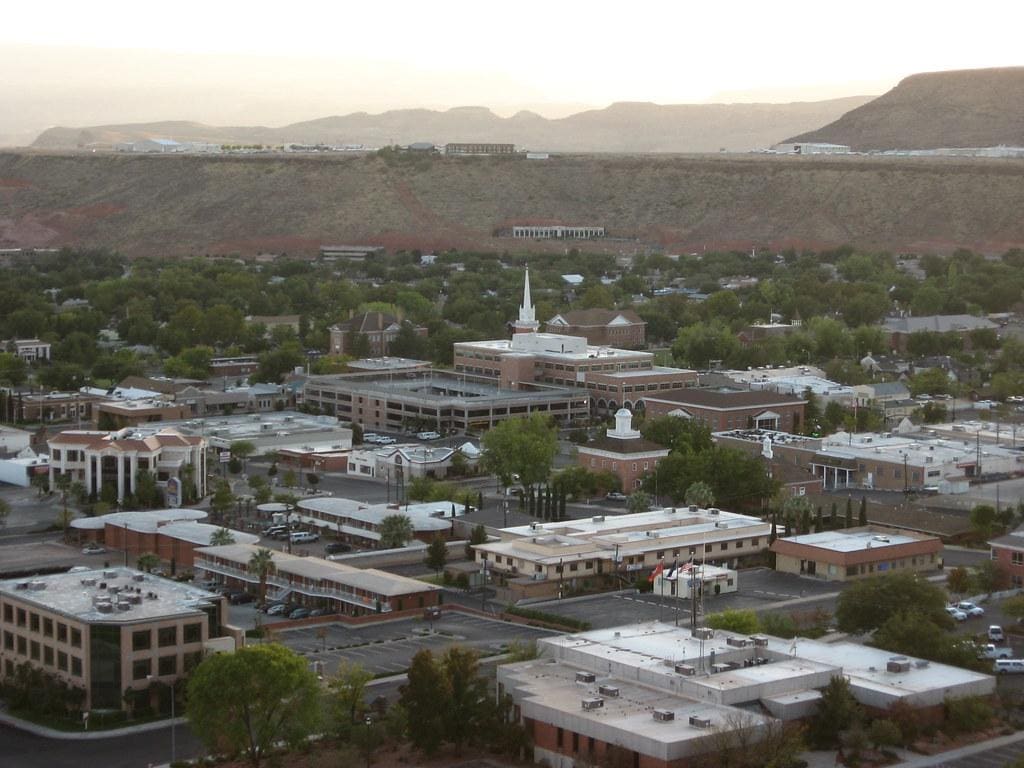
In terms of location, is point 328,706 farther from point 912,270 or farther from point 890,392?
point 912,270

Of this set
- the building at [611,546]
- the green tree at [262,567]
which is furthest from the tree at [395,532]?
the green tree at [262,567]

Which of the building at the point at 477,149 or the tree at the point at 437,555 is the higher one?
the building at the point at 477,149

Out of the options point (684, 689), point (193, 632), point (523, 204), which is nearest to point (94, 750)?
point (193, 632)

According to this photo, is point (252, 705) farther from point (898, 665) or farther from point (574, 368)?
point (574, 368)

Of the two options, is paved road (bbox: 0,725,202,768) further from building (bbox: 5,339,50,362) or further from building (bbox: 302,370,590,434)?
building (bbox: 5,339,50,362)

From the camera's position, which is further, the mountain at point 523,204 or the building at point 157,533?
the mountain at point 523,204

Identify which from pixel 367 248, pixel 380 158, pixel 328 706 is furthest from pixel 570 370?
pixel 380 158

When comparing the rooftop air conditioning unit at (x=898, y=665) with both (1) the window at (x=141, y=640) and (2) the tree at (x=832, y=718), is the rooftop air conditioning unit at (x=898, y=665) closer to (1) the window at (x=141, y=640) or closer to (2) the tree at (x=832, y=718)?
(2) the tree at (x=832, y=718)

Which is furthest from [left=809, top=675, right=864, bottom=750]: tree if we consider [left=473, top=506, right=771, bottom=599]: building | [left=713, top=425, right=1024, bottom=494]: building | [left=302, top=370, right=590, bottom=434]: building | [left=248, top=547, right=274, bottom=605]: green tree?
→ [left=302, top=370, right=590, bottom=434]: building
